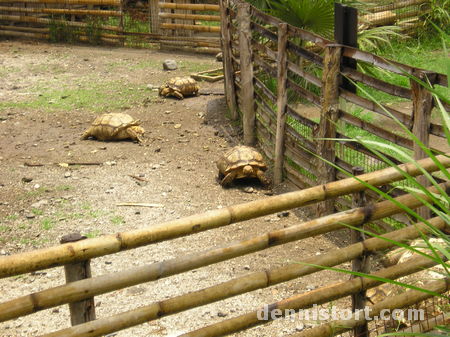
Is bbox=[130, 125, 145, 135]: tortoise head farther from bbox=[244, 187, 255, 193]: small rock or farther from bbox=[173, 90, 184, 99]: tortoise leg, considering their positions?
bbox=[244, 187, 255, 193]: small rock

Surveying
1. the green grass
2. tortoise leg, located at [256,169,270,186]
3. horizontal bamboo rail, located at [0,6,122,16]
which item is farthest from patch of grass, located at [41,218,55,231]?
horizontal bamboo rail, located at [0,6,122,16]

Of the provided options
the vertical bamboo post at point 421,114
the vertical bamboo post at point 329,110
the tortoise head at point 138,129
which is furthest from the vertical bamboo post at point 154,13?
the vertical bamboo post at point 421,114

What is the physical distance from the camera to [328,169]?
20.6 ft

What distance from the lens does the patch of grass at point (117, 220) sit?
658 centimetres

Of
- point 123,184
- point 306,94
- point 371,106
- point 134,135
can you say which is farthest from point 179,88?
point 371,106

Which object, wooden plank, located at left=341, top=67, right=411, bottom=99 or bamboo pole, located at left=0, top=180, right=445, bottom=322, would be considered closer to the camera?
bamboo pole, located at left=0, top=180, right=445, bottom=322

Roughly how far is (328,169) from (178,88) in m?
4.85

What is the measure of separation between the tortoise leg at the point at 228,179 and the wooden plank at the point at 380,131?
1694 mm

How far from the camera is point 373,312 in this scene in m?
3.22

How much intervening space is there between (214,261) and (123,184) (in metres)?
4.63

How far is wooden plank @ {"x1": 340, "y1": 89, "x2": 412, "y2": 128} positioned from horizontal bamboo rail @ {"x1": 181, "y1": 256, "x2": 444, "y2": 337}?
1.80 m

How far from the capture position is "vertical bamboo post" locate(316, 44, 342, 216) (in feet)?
19.3

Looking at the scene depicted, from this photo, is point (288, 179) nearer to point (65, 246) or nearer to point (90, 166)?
point (90, 166)

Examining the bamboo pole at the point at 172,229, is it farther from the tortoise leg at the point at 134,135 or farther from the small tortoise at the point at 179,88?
the small tortoise at the point at 179,88
